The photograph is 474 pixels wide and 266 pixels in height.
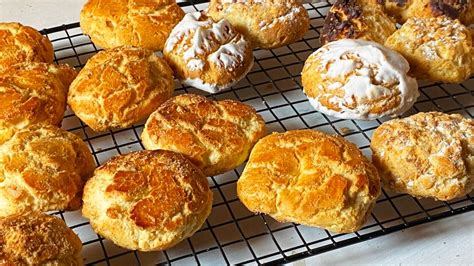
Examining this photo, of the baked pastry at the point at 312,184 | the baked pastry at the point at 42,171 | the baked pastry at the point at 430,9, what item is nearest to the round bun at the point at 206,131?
the baked pastry at the point at 312,184

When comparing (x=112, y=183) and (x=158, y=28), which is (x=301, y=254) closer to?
(x=112, y=183)

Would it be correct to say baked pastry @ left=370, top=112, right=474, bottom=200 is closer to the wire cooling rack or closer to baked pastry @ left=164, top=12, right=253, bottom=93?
the wire cooling rack

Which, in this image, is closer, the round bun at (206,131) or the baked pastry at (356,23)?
the round bun at (206,131)

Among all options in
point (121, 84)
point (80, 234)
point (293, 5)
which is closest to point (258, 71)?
point (293, 5)

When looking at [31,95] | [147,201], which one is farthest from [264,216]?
[31,95]

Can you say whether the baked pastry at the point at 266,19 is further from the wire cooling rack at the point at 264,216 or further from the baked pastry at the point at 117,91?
the baked pastry at the point at 117,91
